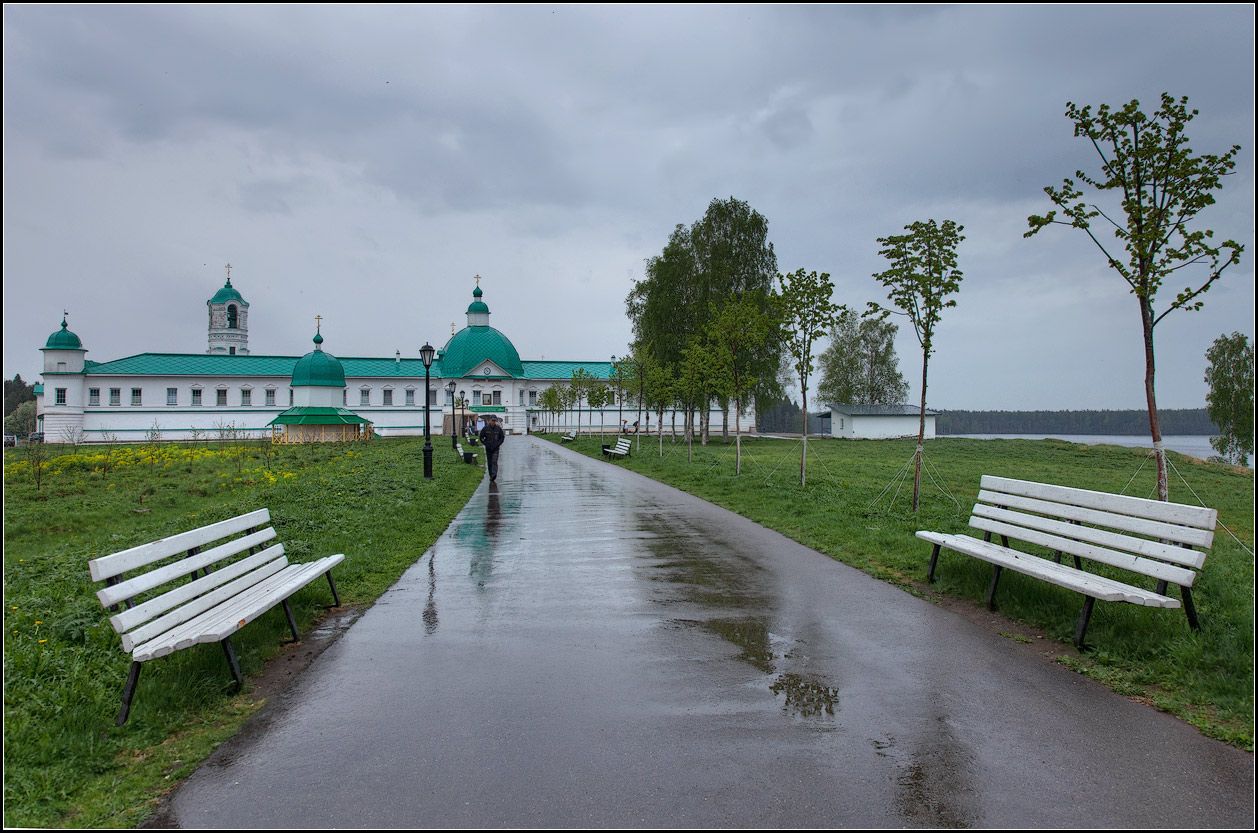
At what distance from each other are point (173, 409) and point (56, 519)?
228 ft

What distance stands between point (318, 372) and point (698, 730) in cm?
7078

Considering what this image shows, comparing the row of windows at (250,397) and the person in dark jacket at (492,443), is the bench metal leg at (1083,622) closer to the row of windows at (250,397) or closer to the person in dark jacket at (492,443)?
the person in dark jacket at (492,443)

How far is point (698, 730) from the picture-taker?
158 inches

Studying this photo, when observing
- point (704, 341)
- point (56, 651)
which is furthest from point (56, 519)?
point (704, 341)

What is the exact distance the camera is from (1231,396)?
170 ft

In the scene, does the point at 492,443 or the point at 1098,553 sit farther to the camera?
the point at 492,443

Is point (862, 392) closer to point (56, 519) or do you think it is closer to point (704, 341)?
point (704, 341)

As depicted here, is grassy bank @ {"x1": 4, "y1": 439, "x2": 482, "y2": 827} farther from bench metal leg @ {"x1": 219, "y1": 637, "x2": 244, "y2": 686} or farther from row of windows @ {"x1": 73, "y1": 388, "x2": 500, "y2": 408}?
row of windows @ {"x1": 73, "y1": 388, "x2": 500, "y2": 408}

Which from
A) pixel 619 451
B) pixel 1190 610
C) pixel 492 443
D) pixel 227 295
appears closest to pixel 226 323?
pixel 227 295

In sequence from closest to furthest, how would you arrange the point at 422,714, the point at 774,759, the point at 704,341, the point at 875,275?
the point at 774,759
the point at 422,714
the point at 875,275
the point at 704,341

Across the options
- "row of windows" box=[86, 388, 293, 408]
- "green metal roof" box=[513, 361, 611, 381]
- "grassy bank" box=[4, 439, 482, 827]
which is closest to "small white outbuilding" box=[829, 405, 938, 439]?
"green metal roof" box=[513, 361, 611, 381]

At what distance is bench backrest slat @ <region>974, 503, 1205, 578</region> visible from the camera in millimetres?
4982

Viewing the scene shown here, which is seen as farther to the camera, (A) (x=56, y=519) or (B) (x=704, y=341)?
(B) (x=704, y=341)

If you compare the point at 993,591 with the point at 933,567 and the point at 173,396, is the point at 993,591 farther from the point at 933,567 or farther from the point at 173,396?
the point at 173,396
